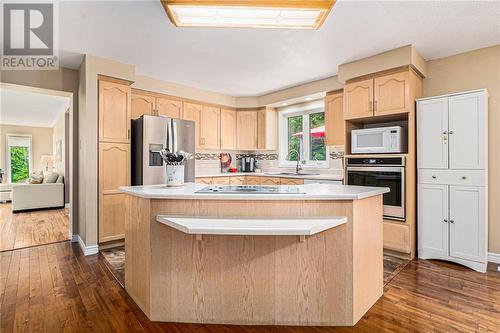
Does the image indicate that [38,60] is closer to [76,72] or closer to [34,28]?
[76,72]

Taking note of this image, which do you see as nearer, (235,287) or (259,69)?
(235,287)

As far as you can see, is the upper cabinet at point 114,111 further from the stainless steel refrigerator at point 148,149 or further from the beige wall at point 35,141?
the beige wall at point 35,141


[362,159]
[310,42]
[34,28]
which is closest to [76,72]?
[34,28]

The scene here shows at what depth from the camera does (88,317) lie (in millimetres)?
1982

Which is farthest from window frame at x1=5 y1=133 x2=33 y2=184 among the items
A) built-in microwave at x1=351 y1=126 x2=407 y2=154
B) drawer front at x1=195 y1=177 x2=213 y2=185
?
built-in microwave at x1=351 y1=126 x2=407 y2=154

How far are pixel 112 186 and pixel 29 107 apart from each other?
474 centimetres

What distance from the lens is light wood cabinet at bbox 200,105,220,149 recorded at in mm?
4953

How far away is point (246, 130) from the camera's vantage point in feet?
17.9

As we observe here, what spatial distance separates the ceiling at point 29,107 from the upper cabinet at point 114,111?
74.0 inches

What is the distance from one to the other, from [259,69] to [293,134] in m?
1.91

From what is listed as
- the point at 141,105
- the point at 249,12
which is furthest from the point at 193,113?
the point at 249,12

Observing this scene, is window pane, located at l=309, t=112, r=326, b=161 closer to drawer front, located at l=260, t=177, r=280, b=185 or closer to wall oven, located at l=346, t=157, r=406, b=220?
drawer front, located at l=260, t=177, r=280, b=185

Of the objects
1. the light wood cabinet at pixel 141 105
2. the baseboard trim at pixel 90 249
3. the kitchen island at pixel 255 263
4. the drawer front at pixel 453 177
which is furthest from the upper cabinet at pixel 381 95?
the baseboard trim at pixel 90 249
